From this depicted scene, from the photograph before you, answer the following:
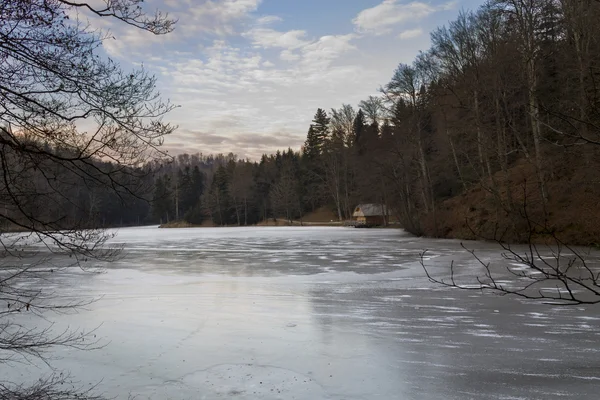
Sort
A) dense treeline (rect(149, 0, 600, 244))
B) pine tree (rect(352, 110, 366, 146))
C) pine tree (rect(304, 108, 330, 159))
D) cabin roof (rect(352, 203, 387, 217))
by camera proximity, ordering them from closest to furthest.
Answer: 1. dense treeline (rect(149, 0, 600, 244))
2. cabin roof (rect(352, 203, 387, 217))
3. pine tree (rect(352, 110, 366, 146))
4. pine tree (rect(304, 108, 330, 159))

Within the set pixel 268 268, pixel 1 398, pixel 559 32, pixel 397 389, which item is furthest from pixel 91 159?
pixel 559 32

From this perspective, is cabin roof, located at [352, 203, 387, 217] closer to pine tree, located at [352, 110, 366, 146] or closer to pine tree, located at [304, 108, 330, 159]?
pine tree, located at [352, 110, 366, 146]

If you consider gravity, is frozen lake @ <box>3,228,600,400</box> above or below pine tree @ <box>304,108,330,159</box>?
below

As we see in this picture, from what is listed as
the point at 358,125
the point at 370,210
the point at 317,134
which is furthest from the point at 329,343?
the point at 317,134

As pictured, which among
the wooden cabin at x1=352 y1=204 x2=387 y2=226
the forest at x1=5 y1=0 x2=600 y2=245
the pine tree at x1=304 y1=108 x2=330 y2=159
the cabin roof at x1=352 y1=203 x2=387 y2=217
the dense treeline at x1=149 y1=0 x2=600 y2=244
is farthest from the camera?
the pine tree at x1=304 y1=108 x2=330 y2=159

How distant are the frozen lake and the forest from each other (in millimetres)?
1689

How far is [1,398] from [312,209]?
68995 millimetres

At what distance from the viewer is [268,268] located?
14.1 metres

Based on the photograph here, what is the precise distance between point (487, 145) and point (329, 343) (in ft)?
74.1

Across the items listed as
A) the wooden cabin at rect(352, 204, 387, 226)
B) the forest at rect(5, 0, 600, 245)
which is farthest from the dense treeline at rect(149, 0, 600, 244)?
the wooden cabin at rect(352, 204, 387, 226)

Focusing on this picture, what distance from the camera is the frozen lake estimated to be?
4.59m

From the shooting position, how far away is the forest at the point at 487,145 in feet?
13.3

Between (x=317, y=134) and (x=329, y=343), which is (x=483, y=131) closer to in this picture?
(x=329, y=343)

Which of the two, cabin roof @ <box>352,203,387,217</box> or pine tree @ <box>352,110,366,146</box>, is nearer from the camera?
cabin roof @ <box>352,203,387,217</box>
